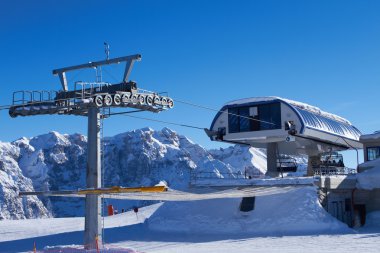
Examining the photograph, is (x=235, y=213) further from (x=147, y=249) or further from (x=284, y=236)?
(x=147, y=249)

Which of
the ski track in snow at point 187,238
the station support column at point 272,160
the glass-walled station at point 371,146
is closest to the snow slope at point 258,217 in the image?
the ski track in snow at point 187,238

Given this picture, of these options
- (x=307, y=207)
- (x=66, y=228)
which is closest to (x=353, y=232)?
(x=307, y=207)

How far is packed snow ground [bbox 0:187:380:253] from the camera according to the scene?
30219 millimetres

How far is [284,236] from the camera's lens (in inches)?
1334

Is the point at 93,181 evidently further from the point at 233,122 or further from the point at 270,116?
the point at 233,122

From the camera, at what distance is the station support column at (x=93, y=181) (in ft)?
102

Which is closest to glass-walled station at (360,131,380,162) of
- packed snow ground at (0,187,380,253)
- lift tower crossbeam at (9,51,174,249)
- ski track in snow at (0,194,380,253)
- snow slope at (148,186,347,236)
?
packed snow ground at (0,187,380,253)

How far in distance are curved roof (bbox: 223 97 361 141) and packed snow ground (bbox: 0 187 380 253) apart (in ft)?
35.5

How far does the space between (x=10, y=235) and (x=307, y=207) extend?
21.7 metres

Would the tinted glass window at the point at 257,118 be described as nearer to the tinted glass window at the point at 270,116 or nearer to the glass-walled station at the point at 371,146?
the tinted glass window at the point at 270,116

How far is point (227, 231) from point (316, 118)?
61.5 ft

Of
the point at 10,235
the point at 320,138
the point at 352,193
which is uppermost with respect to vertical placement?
the point at 320,138

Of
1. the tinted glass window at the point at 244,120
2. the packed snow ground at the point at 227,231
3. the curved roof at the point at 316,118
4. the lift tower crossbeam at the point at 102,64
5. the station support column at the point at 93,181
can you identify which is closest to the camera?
the packed snow ground at the point at 227,231

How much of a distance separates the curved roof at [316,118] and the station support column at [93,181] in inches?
813
